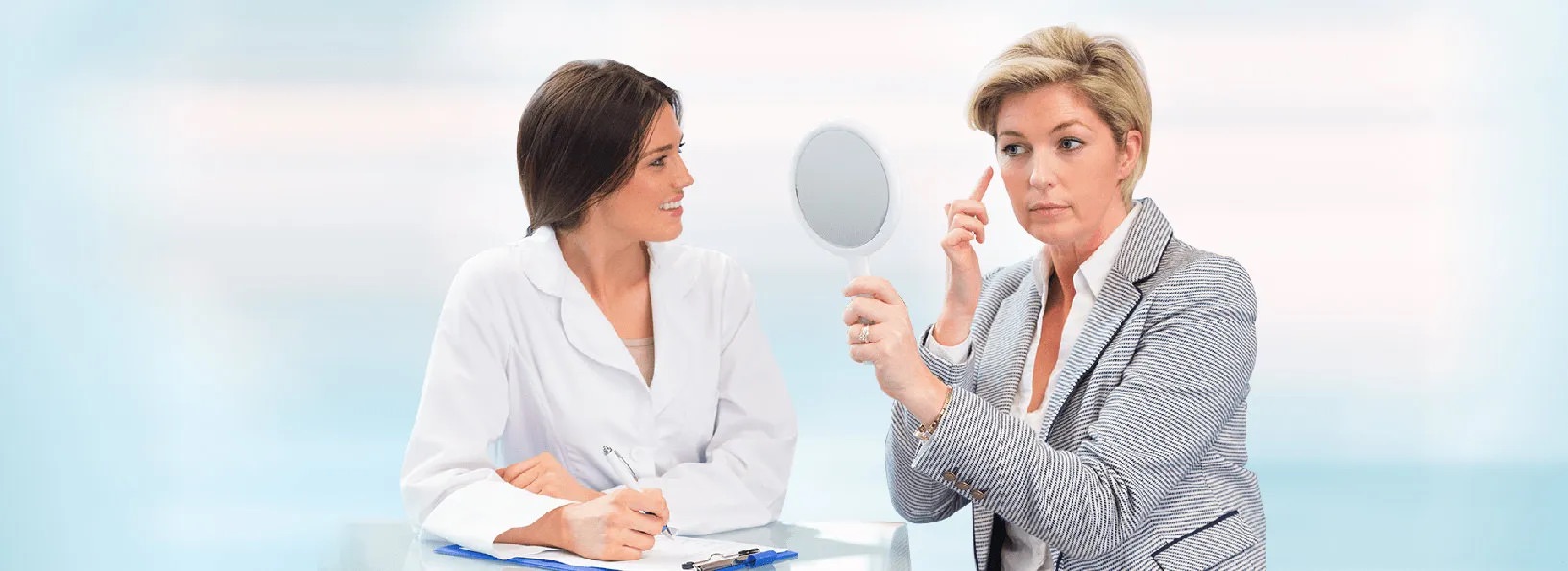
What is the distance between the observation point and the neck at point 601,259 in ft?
8.63

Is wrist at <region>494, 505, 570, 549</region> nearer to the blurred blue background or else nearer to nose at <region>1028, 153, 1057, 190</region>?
nose at <region>1028, 153, 1057, 190</region>

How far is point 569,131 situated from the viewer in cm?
254

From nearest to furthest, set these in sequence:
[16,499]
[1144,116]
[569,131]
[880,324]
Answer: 1. [880,324]
2. [1144,116]
3. [569,131]
4. [16,499]

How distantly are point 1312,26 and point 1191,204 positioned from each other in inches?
27.7

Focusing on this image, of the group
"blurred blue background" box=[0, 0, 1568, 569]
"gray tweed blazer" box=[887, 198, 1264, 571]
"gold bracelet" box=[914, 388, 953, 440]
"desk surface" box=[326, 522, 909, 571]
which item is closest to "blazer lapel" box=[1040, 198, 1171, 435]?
"gray tweed blazer" box=[887, 198, 1264, 571]

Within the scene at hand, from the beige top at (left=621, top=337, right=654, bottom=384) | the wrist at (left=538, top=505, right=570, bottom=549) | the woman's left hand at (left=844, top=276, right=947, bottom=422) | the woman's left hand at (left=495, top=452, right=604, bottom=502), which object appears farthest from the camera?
the beige top at (left=621, top=337, right=654, bottom=384)

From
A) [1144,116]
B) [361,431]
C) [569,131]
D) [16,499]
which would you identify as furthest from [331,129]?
[1144,116]

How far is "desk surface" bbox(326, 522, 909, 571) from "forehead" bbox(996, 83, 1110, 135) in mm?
667

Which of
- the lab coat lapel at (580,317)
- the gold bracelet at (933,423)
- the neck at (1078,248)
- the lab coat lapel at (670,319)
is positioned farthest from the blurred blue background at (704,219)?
the gold bracelet at (933,423)

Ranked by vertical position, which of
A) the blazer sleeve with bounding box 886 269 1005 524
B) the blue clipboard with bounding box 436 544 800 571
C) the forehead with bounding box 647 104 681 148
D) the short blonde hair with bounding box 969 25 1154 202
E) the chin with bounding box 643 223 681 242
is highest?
the short blonde hair with bounding box 969 25 1154 202

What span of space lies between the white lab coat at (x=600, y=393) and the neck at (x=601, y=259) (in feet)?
0.14

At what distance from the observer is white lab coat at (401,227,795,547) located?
2.46 metres

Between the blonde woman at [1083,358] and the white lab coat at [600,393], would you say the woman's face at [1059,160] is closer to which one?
the blonde woman at [1083,358]

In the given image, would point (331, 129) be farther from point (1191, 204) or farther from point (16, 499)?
point (1191, 204)
